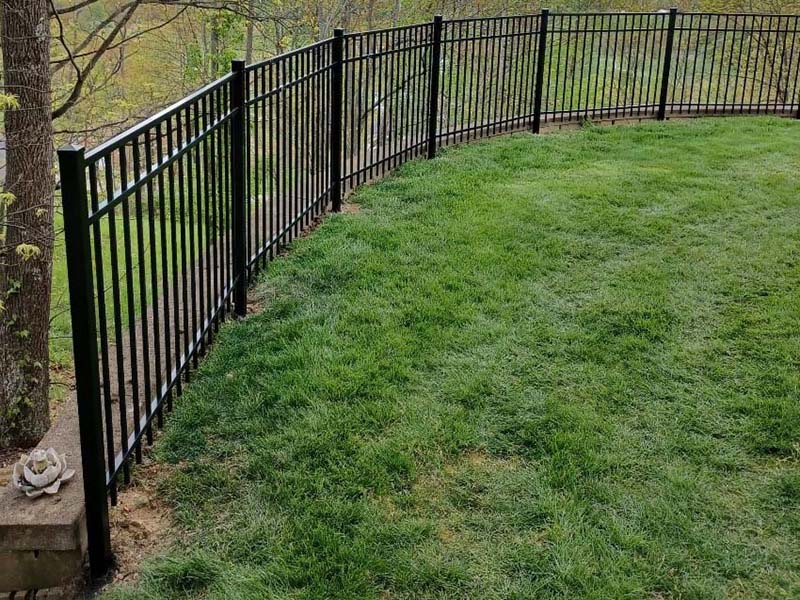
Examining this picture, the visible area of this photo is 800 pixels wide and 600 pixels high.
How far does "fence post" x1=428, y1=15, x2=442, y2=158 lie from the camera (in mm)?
8562

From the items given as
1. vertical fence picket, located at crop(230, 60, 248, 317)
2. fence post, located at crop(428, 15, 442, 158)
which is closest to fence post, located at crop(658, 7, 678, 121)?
fence post, located at crop(428, 15, 442, 158)

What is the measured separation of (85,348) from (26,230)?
2.30 metres

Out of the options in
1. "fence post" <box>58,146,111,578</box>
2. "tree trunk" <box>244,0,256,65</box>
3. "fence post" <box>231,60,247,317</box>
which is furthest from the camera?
"tree trunk" <box>244,0,256,65</box>

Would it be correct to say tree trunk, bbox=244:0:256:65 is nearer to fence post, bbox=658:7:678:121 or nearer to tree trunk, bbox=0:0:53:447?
tree trunk, bbox=0:0:53:447

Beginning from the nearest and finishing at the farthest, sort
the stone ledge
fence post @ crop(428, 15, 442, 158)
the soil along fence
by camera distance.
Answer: the soil along fence, the stone ledge, fence post @ crop(428, 15, 442, 158)

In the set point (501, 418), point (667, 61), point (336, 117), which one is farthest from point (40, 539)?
point (667, 61)

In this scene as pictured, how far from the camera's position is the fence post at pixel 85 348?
261 centimetres

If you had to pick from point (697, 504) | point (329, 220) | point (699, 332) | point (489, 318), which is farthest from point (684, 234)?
point (697, 504)

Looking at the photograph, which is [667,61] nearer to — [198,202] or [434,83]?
[434,83]

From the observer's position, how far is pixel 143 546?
318 cm

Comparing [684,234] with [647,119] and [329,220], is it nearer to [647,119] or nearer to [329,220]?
[329,220]

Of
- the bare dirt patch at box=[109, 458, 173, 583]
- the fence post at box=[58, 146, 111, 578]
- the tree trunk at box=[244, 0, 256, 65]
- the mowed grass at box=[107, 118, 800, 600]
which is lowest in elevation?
the bare dirt patch at box=[109, 458, 173, 583]

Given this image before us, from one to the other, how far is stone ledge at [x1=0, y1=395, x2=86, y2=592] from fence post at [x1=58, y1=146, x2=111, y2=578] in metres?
0.09

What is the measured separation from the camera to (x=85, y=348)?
9.09ft
